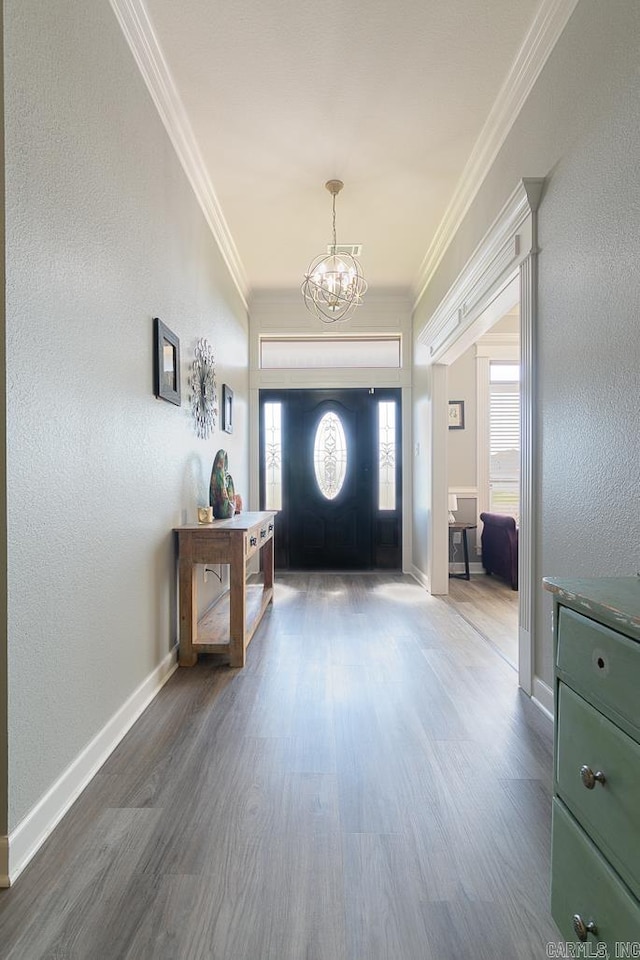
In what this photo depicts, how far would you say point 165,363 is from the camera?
8.61ft

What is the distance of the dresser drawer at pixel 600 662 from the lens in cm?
85

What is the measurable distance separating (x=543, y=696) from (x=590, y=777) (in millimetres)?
1409

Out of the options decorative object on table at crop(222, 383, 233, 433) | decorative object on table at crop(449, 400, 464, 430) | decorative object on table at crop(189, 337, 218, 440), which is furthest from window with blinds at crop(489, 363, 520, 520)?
decorative object on table at crop(189, 337, 218, 440)

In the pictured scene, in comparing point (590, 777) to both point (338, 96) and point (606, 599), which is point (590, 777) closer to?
point (606, 599)

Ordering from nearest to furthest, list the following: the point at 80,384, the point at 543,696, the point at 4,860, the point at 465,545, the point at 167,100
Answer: the point at 4,860, the point at 80,384, the point at 543,696, the point at 167,100, the point at 465,545

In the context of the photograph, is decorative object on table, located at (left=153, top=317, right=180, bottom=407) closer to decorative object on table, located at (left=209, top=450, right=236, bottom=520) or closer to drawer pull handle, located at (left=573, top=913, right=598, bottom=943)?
decorative object on table, located at (left=209, top=450, right=236, bottom=520)

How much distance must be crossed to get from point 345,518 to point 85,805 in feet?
14.1

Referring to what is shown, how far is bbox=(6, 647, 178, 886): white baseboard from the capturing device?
1.32 metres

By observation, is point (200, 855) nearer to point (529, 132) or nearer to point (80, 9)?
point (80, 9)

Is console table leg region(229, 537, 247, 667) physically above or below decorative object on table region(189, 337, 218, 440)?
below

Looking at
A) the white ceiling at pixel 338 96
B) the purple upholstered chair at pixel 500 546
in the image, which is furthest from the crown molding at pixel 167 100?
the purple upholstered chair at pixel 500 546

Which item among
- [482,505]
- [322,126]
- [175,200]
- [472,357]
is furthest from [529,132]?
[482,505]

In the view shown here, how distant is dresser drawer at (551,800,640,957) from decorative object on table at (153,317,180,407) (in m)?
2.28

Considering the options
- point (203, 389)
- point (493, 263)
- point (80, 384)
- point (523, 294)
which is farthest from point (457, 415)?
point (80, 384)
